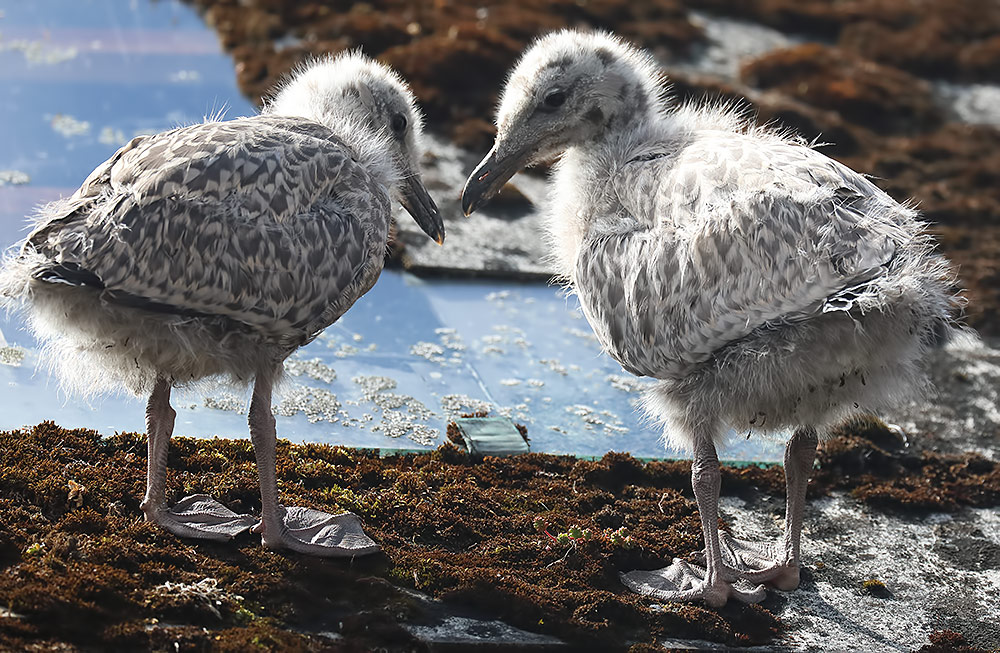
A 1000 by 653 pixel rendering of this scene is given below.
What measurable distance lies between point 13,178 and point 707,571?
5.33 meters

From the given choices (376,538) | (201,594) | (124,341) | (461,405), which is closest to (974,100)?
(461,405)

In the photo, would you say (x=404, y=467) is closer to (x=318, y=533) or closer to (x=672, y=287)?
(x=318, y=533)

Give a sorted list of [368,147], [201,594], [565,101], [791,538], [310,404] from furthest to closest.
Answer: [310,404]
[565,101]
[368,147]
[791,538]
[201,594]

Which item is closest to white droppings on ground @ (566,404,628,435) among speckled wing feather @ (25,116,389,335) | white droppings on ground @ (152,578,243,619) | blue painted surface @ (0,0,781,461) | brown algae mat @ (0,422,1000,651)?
blue painted surface @ (0,0,781,461)

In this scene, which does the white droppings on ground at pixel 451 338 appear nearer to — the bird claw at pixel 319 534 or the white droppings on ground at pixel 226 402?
the white droppings on ground at pixel 226 402

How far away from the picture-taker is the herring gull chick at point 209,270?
399 centimetres

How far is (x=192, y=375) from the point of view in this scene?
14.2ft

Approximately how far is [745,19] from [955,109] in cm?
352

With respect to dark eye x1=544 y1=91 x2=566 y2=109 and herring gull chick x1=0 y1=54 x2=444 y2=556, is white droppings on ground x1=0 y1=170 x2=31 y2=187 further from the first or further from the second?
dark eye x1=544 y1=91 x2=566 y2=109

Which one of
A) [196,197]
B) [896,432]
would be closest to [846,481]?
[896,432]

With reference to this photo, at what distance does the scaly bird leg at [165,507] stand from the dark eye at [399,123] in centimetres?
170

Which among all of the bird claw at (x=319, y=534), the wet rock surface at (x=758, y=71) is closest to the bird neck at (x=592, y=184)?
the bird claw at (x=319, y=534)

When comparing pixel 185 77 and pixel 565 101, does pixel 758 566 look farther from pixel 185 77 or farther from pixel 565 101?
pixel 185 77

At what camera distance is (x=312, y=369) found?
6078mm
